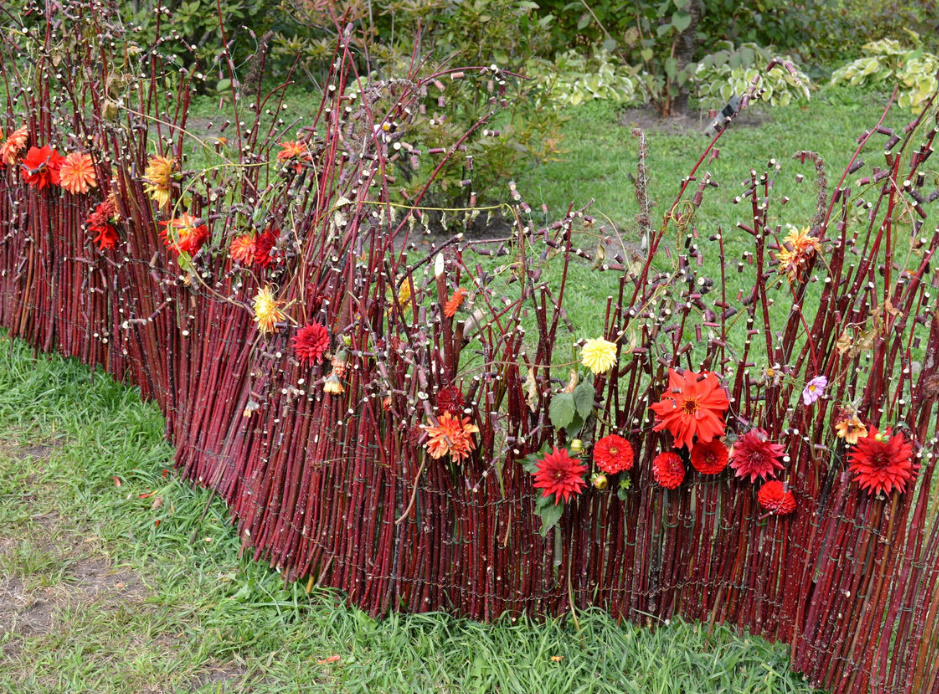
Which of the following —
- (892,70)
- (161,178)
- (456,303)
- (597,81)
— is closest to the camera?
(456,303)

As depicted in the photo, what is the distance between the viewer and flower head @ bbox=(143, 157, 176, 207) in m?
2.77

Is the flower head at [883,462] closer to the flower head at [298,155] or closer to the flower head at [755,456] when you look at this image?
the flower head at [755,456]

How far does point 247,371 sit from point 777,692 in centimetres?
156

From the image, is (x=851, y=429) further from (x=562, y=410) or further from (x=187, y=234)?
(x=187, y=234)

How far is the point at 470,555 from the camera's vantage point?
2.31 m

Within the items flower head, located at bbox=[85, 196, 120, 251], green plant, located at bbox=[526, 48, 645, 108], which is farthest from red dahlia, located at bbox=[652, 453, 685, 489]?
green plant, located at bbox=[526, 48, 645, 108]

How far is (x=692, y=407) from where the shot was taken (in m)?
2.05

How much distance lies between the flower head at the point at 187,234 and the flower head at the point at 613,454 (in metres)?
1.35

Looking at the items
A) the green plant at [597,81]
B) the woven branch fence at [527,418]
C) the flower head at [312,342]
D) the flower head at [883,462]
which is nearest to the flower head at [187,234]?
the woven branch fence at [527,418]

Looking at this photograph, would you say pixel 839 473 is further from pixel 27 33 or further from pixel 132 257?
pixel 27 33

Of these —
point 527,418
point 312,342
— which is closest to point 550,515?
point 527,418

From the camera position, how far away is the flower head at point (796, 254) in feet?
7.08

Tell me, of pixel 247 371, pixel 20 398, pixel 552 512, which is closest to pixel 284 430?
pixel 247 371

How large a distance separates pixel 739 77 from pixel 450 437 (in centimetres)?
598
